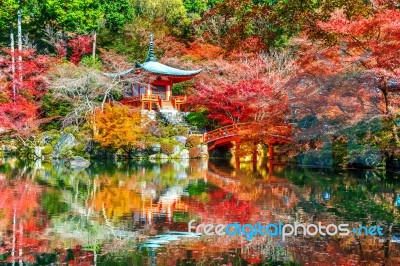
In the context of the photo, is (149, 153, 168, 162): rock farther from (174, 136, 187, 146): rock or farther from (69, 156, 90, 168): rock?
(69, 156, 90, 168): rock

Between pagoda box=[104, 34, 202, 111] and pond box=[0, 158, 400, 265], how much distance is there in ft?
34.3

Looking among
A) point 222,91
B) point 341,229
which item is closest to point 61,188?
point 341,229

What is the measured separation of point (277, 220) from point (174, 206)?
223 centimetres

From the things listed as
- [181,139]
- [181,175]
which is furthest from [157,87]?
[181,175]

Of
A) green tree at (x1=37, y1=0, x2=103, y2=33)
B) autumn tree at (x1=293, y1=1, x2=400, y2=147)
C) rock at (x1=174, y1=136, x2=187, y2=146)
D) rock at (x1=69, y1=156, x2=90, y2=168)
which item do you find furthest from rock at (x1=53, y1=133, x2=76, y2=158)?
autumn tree at (x1=293, y1=1, x2=400, y2=147)

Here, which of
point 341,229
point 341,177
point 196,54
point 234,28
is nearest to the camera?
point 234,28

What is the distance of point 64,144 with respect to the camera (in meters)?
21.0

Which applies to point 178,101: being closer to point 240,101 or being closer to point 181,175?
point 240,101

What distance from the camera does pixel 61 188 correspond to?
11.8 metres

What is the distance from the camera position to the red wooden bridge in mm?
19562

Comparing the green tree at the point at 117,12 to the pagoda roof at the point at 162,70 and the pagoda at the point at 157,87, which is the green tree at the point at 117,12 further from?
the pagoda roof at the point at 162,70

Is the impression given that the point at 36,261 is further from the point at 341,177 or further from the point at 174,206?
the point at 341,177

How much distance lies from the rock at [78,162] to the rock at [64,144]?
2052mm

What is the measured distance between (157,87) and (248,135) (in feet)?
25.8
